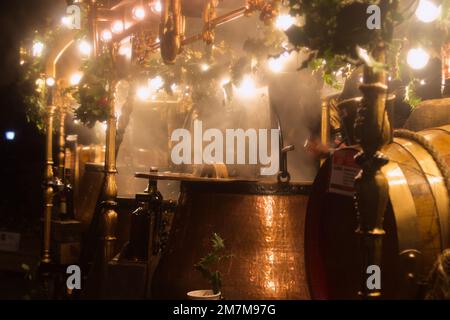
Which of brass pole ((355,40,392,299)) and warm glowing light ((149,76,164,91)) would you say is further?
warm glowing light ((149,76,164,91))

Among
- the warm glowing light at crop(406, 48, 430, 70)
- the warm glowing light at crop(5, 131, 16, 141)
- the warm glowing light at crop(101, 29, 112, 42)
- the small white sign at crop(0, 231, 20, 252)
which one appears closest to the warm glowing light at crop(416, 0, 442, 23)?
the warm glowing light at crop(406, 48, 430, 70)

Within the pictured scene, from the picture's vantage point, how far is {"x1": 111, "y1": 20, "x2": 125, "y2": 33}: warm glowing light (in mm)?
10148

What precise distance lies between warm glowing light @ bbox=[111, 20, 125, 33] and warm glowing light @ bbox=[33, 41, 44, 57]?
3.31 m

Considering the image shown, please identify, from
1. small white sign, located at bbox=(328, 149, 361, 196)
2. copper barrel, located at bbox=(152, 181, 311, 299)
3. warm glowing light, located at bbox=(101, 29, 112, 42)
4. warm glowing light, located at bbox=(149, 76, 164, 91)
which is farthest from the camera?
warm glowing light, located at bbox=(149, 76, 164, 91)

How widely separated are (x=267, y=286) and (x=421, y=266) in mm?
2833

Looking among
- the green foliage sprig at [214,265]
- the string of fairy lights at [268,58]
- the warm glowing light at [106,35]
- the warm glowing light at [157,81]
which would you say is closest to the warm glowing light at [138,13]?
the string of fairy lights at [268,58]

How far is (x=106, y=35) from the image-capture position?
1009 cm

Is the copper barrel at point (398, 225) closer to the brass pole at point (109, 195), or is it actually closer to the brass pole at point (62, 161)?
the brass pole at point (109, 195)

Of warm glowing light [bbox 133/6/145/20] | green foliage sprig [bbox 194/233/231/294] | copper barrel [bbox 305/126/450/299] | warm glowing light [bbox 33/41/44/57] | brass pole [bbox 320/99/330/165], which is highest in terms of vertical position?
warm glowing light [bbox 33/41/44/57]

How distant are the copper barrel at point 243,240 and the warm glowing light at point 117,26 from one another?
3.98m

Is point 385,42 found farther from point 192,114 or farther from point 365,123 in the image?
point 192,114

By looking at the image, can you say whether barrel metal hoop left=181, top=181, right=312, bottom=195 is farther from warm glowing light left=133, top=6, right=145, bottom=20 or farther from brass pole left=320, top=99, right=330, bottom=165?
warm glowing light left=133, top=6, right=145, bottom=20
